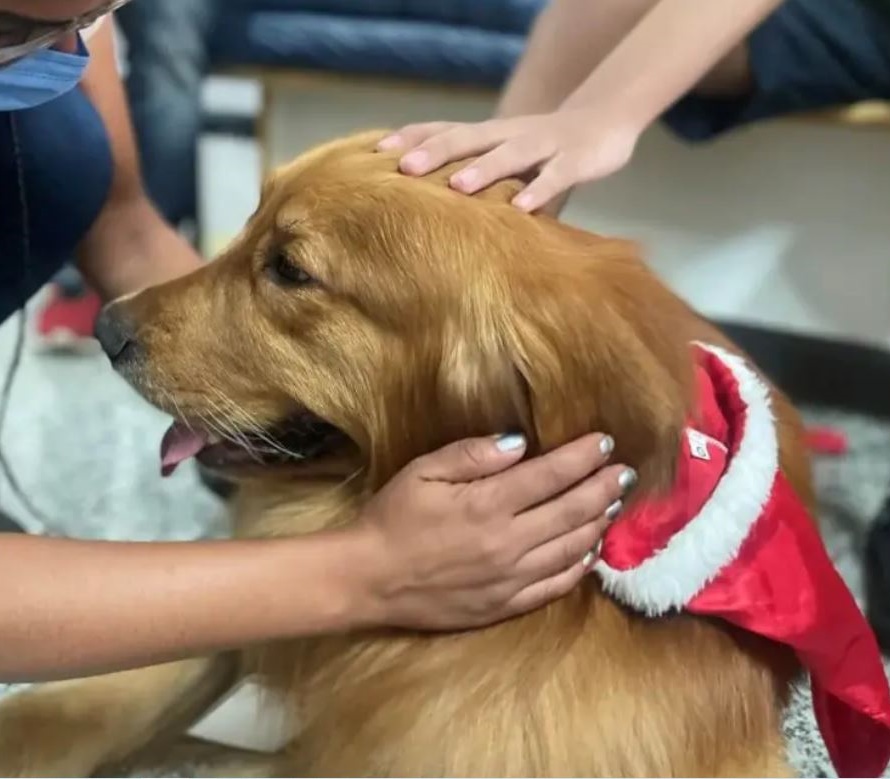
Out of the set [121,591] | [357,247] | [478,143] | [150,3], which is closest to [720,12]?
[478,143]

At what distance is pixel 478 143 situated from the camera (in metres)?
0.99

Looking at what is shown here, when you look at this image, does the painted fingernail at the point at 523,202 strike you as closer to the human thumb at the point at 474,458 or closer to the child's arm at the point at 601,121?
the child's arm at the point at 601,121

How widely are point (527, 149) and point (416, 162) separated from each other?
0.14m

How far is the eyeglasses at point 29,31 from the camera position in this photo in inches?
35.7

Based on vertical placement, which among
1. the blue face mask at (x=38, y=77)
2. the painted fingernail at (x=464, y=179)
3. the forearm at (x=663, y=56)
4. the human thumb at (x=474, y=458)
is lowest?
the human thumb at (x=474, y=458)

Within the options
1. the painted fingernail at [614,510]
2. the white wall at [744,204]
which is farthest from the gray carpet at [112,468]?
the painted fingernail at [614,510]

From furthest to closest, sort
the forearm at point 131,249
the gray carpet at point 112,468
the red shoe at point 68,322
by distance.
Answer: the red shoe at point 68,322 < the gray carpet at point 112,468 < the forearm at point 131,249

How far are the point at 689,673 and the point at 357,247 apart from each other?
429mm

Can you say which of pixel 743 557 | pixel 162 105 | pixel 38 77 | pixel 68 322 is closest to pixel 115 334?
pixel 38 77

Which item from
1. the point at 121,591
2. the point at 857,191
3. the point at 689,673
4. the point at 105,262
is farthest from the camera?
the point at 857,191

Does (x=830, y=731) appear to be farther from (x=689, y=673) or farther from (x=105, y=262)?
(x=105, y=262)

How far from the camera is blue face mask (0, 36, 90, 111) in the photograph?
3.32 feet

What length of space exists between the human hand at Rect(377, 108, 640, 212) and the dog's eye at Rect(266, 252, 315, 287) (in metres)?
0.11

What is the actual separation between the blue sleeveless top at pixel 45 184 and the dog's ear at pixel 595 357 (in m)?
0.59
